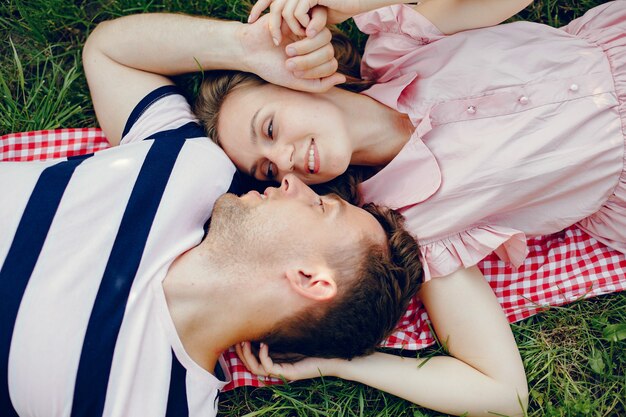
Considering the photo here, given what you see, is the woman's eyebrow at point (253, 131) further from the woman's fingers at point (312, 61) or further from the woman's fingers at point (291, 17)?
the woman's fingers at point (291, 17)

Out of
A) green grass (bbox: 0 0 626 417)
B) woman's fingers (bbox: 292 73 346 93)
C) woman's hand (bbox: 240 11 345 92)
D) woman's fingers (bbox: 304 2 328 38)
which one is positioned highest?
woman's fingers (bbox: 304 2 328 38)

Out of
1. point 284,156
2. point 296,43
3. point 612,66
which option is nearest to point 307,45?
point 296,43

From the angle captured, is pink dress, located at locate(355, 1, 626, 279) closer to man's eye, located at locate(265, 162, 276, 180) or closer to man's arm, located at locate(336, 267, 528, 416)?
man's arm, located at locate(336, 267, 528, 416)

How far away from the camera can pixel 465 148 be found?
113 inches

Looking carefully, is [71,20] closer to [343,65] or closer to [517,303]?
[343,65]

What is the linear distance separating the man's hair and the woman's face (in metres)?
0.35

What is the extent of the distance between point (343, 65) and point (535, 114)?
995 millimetres

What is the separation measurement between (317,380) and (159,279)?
41.0 inches

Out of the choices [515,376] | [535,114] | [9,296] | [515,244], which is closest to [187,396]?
[9,296]

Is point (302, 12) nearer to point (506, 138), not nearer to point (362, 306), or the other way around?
point (506, 138)

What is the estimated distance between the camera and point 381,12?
10.1 feet

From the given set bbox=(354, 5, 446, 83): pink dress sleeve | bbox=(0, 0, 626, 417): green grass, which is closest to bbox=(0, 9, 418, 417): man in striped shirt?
bbox=(0, 0, 626, 417): green grass

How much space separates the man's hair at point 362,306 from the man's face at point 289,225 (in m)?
0.08

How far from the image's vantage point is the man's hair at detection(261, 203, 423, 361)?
2.52 meters
